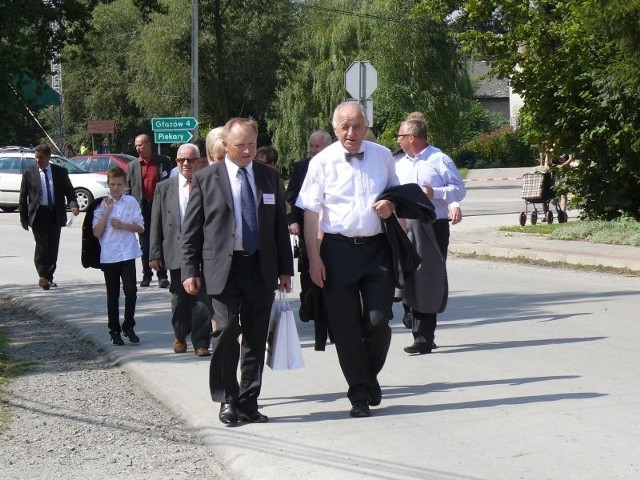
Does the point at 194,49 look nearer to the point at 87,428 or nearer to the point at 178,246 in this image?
the point at 178,246

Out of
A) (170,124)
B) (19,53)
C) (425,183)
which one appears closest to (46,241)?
(19,53)

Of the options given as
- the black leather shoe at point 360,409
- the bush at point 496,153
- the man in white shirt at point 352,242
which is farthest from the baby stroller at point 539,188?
the bush at point 496,153

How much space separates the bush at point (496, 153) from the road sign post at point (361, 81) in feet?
119

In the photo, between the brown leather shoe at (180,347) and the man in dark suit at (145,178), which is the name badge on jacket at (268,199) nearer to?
the brown leather shoe at (180,347)

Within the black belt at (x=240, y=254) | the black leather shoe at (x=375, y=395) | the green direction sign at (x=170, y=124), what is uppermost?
the green direction sign at (x=170, y=124)

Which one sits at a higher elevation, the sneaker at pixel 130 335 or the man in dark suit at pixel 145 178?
the man in dark suit at pixel 145 178

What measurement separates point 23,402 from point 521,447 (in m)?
3.65

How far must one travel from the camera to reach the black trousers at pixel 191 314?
979cm

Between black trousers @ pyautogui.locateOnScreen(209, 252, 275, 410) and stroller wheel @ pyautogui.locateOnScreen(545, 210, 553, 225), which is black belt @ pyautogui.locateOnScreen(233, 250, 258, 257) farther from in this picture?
stroller wheel @ pyautogui.locateOnScreen(545, 210, 553, 225)

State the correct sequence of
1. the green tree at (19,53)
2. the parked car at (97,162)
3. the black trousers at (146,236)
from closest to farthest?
the green tree at (19,53)
the black trousers at (146,236)
the parked car at (97,162)

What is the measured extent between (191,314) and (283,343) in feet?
9.99

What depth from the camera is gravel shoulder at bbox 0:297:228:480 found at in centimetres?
643

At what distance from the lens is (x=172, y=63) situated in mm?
50375

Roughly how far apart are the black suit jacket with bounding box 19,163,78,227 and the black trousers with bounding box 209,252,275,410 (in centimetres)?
876
